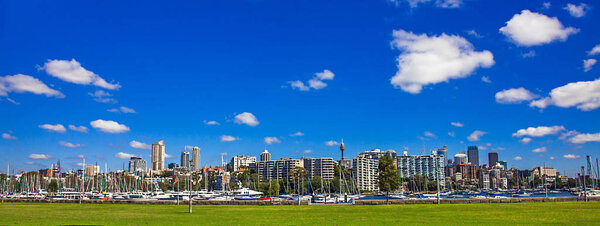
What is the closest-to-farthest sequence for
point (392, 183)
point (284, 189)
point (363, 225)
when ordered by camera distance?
point (363, 225) < point (392, 183) < point (284, 189)

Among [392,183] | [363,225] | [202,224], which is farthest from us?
[392,183]

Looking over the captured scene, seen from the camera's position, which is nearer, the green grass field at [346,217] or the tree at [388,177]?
the green grass field at [346,217]

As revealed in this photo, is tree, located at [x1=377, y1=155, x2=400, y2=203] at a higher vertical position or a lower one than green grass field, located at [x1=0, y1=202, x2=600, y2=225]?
higher

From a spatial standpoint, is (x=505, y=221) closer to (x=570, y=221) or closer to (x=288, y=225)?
(x=570, y=221)

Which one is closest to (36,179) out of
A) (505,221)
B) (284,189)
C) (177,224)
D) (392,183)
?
(284,189)

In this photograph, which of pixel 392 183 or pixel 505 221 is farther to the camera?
pixel 392 183

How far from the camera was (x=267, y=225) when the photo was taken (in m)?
31.0

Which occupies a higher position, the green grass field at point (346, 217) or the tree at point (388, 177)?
the tree at point (388, 177)

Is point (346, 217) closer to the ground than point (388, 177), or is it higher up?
closer to the ground

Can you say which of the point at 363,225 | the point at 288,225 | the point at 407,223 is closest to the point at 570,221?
the point at 407,223

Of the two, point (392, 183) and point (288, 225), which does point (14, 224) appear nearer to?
point (288, 225)

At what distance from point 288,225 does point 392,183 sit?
4085 centimetres

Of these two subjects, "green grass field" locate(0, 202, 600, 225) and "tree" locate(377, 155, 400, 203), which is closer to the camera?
"green grass field" locate(0, 202, 600, 225)

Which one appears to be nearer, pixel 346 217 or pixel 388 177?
pixel 346 217
